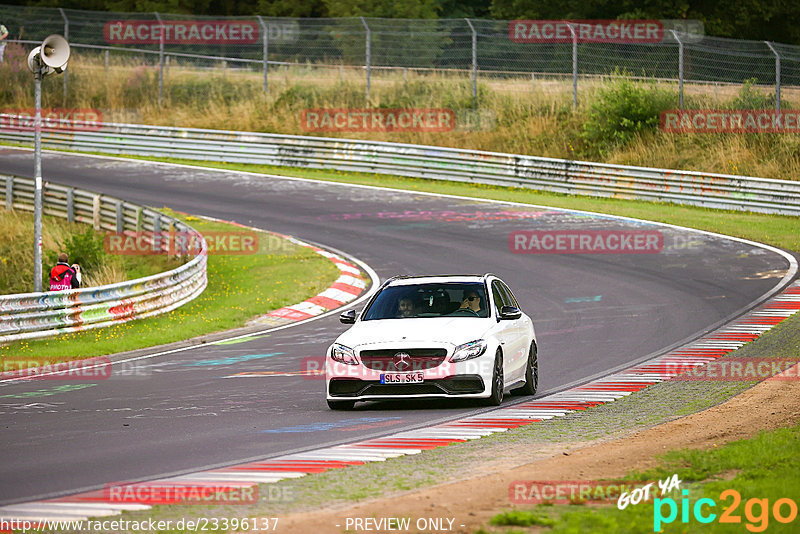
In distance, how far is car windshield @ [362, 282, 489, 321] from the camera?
13.5 meters

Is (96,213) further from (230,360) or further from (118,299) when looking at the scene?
(230,360)

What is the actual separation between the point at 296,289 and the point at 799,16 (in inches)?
1763

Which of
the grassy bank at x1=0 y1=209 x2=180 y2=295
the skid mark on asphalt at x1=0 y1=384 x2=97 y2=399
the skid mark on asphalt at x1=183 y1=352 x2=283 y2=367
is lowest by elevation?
the grassy bank at x1=0 y1=209 x2=180 y2=295

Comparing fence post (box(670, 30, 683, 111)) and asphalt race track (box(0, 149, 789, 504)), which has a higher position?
fence post (box(670, 30, 683, 111))

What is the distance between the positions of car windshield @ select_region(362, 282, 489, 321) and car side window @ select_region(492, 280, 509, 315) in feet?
0.72

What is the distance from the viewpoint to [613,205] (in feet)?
108

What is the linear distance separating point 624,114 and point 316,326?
811 inches

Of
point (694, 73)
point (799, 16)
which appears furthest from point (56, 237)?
point (799, 16)

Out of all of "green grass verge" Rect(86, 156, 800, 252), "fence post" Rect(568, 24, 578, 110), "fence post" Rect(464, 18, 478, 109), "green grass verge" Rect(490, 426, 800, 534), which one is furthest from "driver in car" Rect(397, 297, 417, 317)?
"fence post" Rect(464, 18, 478, 109)

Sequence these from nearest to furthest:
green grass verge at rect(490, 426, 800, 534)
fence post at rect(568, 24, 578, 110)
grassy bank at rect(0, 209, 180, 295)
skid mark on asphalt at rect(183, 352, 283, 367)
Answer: green grass verge at rect(490, 426, 800, 534) < skid mark on asphalt at rect(183, 352, 283, 367) < grassy bank at rect(0, 209, 180, 295) < fence post at rect(568, 24, 578, 110)

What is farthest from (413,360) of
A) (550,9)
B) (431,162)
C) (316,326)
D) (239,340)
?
(550,9)

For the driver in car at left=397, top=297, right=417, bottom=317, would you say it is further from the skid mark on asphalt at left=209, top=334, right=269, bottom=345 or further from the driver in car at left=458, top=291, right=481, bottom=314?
the skid mark on asphalt at left=209, top=334, right=269, bottom=345

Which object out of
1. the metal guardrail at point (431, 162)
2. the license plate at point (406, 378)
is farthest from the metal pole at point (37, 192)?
the metal guardrail at point (431, 162)

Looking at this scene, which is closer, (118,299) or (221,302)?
(118,299)
